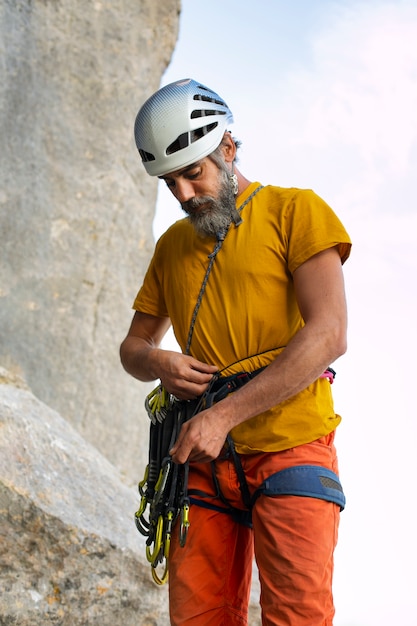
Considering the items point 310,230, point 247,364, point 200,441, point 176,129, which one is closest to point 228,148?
point 176,129

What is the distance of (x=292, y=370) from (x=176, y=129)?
2.57 feet

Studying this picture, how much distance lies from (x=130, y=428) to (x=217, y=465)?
4.49 meters

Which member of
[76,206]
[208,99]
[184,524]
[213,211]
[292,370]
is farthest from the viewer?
[76,206]

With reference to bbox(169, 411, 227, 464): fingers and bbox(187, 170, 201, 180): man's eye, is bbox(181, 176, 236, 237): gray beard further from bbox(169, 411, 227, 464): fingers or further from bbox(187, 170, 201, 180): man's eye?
bbox(169, 411, 227, 464): fingers

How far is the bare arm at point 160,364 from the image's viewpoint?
8.21 feet

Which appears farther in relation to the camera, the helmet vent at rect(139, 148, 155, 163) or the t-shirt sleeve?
the helmet vent at rect(139, 148, 155, 163)

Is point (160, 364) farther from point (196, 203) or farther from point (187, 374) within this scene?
point (196, 203)

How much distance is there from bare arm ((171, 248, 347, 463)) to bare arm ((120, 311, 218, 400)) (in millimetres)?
161

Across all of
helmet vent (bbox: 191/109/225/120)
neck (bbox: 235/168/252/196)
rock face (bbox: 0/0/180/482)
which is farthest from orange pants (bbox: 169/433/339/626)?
rock face (bbox: 0/0/180/482)

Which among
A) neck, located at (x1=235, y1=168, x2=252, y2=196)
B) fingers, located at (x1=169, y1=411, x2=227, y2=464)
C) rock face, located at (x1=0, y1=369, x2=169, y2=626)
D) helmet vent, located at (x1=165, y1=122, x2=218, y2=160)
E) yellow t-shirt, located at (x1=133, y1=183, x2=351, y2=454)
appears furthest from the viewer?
rock face, located at (x1=0, y1=369, x2=169, y2=626)

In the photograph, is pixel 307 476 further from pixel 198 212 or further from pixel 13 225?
pixel 13 225

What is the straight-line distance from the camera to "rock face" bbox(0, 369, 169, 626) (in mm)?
3475

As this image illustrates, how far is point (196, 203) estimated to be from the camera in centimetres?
257

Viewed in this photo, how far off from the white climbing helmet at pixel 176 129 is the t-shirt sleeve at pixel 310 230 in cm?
32
